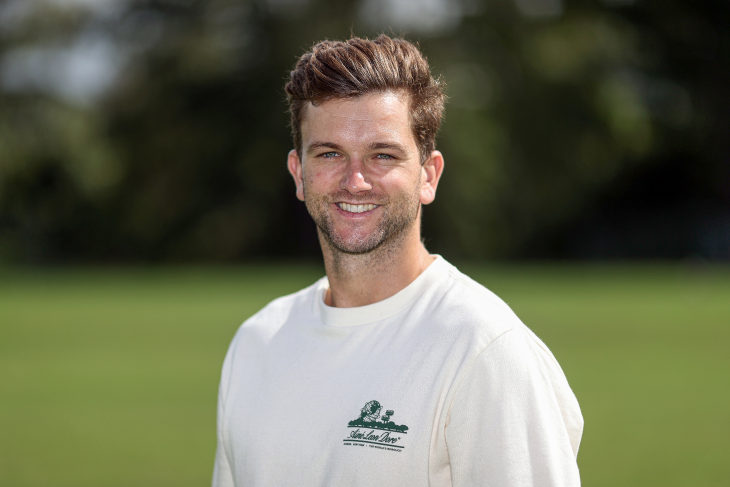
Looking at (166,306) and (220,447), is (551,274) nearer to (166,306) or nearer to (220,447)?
(166,306)

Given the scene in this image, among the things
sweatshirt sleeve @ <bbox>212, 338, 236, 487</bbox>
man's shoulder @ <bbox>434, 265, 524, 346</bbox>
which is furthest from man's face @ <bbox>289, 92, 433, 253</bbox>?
sweatshirt sleeve @ <bbox>212, 338, 236, 487</bbox>

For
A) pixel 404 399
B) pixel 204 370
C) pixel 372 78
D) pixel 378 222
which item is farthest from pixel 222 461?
pixel 204 370

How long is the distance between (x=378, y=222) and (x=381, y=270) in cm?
18

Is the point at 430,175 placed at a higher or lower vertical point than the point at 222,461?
higher

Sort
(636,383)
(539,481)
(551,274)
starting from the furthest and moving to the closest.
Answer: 1. (551,274)
2. (636,383)
3. (539,481)

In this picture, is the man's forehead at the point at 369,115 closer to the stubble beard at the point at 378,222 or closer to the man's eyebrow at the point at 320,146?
the man's eyebrow at the point at 320,146

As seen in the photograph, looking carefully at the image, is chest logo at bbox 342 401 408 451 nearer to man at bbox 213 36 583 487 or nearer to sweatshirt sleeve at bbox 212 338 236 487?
man at bbox 213 36 583 487

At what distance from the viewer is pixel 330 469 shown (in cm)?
246

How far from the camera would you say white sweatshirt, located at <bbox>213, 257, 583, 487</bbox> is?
7.16 feet

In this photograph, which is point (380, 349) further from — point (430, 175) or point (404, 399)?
point (430, 175)

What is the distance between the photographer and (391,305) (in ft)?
8.79

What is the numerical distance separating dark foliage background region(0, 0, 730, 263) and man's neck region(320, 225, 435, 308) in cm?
3197

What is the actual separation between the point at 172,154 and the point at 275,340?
1371 inches

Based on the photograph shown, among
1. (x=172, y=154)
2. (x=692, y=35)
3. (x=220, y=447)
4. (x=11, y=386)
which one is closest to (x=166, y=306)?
(x=11, y=386)
